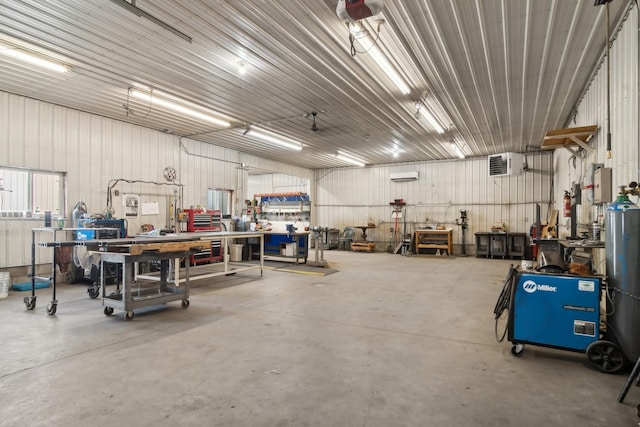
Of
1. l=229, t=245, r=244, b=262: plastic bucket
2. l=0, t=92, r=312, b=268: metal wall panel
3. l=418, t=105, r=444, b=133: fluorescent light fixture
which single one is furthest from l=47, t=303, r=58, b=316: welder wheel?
l=418, t=105, r=444, b=133: fluorescent light fixture

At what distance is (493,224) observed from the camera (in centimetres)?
1127

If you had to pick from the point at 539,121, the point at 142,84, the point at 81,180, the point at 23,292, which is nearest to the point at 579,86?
the point at 539,121

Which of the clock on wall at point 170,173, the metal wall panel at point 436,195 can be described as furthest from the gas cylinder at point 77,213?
the metal wall panel at point 436,195

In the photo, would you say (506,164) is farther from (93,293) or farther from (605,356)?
(93,293)

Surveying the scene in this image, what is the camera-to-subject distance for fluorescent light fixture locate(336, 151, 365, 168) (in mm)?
11562

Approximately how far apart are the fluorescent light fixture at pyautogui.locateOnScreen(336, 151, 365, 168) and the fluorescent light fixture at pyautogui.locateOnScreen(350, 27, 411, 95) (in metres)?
5.90

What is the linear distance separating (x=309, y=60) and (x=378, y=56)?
0.95m

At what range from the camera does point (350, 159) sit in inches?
486

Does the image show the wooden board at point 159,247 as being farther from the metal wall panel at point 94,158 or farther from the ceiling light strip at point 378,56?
the ceiling light strip at point 378,56

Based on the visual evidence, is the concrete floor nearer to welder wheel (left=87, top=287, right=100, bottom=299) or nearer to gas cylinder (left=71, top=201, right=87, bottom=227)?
welder wheel (left=87, top=287, right=100, bottom=299)

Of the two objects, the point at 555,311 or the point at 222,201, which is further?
the point at 222,201

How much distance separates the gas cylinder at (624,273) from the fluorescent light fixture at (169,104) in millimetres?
6519

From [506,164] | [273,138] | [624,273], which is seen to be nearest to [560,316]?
[624,273]

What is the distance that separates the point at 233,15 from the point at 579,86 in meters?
5.73
